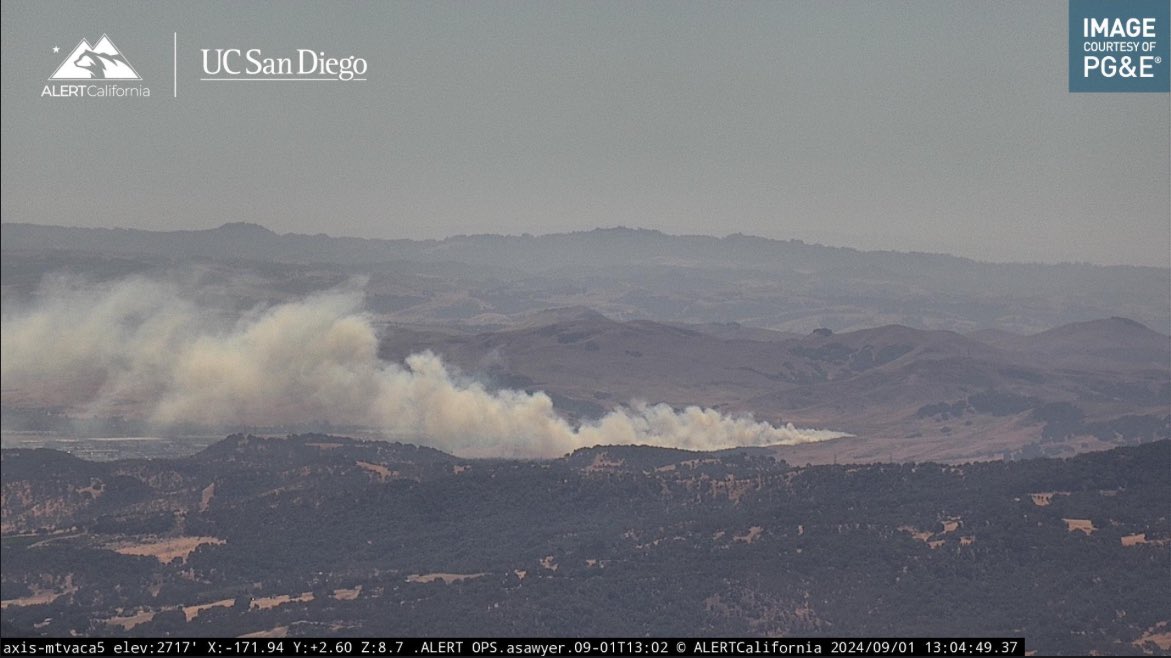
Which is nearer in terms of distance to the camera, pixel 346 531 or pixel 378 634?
pixel 378 634

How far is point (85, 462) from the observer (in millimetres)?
188000

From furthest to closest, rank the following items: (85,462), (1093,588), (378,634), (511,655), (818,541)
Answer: (85,462) → (818,541) → (1093,588) → (378,634) → (511,655)

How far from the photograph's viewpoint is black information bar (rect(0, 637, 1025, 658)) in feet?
344

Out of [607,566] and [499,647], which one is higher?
[499,647]

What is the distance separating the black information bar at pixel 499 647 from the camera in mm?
104938

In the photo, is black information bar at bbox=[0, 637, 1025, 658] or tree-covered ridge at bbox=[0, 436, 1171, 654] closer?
black information bar at bbox=[0, 637, 1025, 658]

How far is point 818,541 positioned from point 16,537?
75.0 meters

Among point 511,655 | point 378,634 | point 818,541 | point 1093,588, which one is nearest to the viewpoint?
point 511,655

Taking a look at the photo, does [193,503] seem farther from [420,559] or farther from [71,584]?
[71,584]

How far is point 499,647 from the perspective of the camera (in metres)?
115

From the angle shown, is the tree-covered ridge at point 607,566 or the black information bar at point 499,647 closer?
the black information bar at point 499,647

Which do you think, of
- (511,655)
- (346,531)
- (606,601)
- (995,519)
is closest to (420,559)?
(346,531)

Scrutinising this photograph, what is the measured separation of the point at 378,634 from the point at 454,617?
30.7 feet

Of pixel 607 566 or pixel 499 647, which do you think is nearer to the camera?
pixel 499 647
